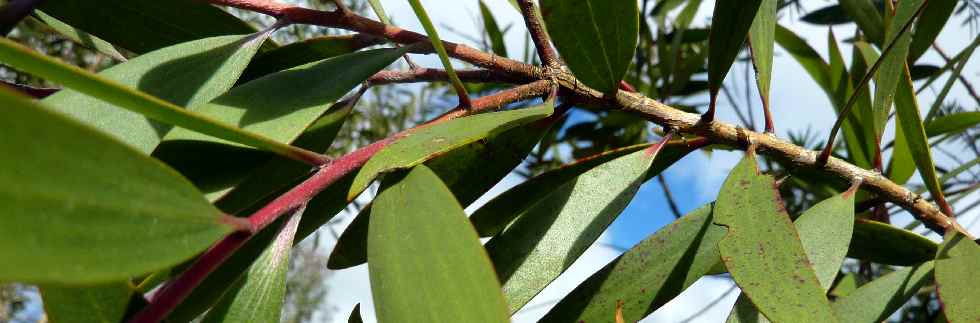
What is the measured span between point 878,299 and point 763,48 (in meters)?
0.22

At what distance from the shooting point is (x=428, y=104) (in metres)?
2.38

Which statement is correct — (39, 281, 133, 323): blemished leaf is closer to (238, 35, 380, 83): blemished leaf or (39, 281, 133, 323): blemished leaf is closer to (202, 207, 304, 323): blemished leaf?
(202, 207, 304, 323): blemished leaf

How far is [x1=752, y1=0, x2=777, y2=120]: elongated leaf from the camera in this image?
67 centimetres

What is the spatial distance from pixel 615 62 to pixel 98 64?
71.1 inches

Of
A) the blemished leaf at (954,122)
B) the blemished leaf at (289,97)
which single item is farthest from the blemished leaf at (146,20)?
the blemished leaf at (954,122)

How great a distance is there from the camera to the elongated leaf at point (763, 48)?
0.67m

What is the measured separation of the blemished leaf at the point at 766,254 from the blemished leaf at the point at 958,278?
140 millimetres

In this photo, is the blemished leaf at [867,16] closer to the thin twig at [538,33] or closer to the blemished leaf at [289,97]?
the thin twig at [538,33]

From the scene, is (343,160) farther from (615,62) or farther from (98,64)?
(98,64)

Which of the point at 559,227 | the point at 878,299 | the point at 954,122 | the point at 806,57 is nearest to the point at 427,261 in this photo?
the point at 559,227

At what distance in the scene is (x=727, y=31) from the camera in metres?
0.51

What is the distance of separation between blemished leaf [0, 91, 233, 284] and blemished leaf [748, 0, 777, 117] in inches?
20.5

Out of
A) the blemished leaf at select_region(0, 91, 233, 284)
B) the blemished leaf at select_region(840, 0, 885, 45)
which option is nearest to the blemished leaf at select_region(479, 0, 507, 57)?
the blemished leaf at select_region(840, 0, 885, 45)

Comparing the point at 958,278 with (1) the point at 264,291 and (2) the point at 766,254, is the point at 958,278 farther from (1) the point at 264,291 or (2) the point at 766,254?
(1) the point at 264,291
